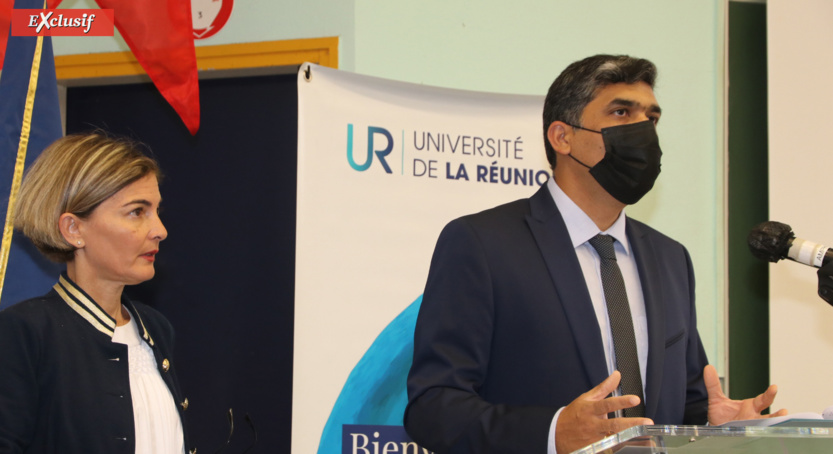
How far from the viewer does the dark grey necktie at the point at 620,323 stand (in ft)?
5.78

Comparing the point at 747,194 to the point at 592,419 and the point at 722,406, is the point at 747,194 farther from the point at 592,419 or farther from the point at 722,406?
the point at 592,419

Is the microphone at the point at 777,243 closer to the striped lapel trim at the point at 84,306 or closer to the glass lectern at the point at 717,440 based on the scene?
the glass lectern at the point at 717,440

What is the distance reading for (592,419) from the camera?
1.31 meters

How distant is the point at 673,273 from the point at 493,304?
55 cm

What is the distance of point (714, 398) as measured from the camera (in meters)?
1.81

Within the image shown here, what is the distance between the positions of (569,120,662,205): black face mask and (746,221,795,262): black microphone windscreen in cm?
32

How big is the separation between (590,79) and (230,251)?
2.24 meters

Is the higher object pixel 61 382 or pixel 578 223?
pixel 578 223

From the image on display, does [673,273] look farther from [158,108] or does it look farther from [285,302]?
[158,108]

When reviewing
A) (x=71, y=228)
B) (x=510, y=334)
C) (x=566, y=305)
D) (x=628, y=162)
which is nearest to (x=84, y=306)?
(x=71, y=228)

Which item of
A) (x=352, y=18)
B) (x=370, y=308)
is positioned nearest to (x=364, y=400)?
(x=370, y=308)

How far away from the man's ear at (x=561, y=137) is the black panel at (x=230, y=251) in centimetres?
190
